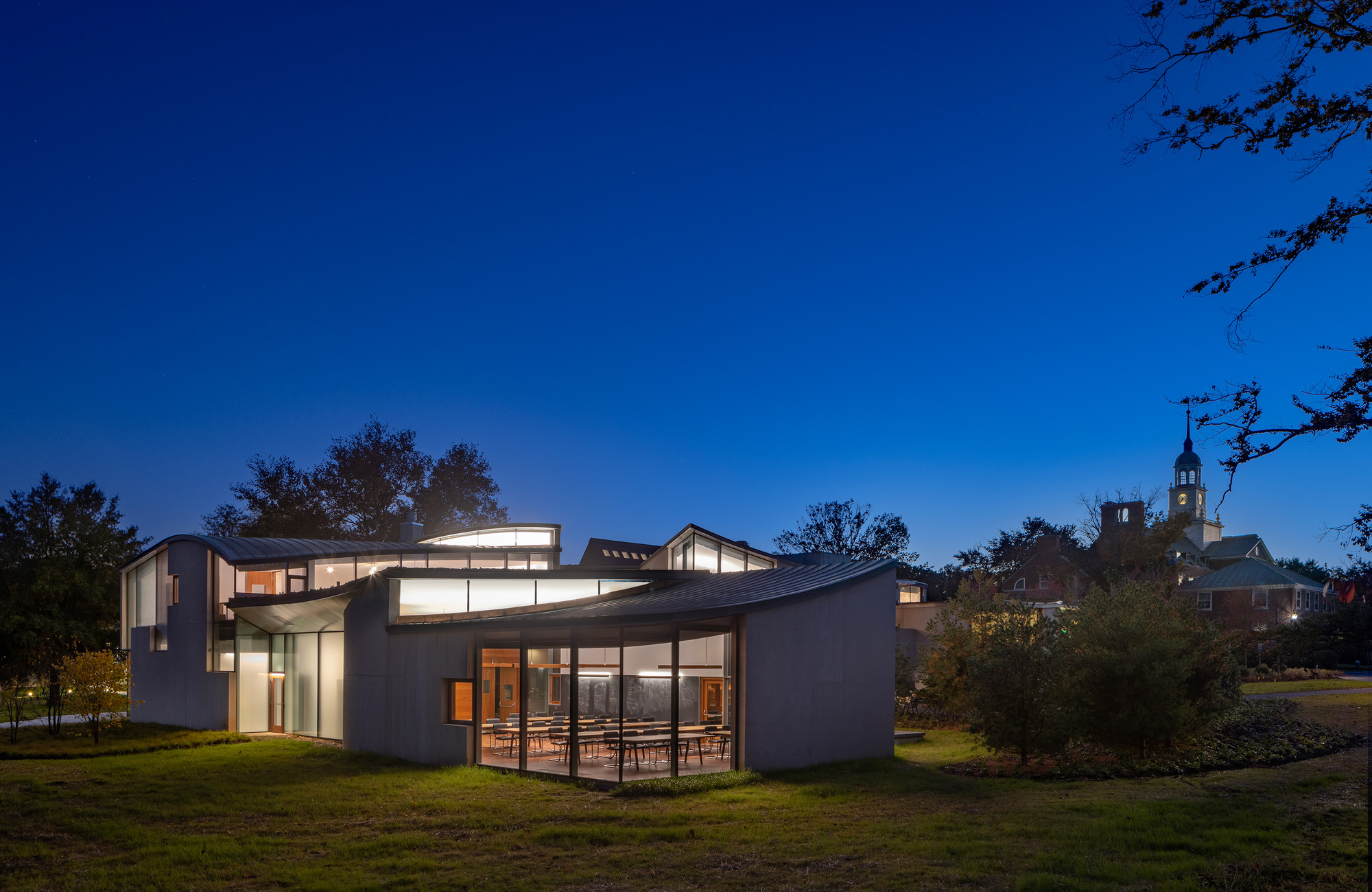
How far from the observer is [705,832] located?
10914 mm

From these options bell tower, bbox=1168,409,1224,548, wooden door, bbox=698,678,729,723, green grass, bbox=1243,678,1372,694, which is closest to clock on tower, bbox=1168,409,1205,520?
bell tower, bbox=1168,409,1224,548

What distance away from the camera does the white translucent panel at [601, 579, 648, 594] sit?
20.7 m

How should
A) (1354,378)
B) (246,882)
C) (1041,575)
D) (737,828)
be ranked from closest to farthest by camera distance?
(1354,378) → (246,882) → (737,828) → (1041,575)

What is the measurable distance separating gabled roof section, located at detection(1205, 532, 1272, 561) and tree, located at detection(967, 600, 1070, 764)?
68.9 metres

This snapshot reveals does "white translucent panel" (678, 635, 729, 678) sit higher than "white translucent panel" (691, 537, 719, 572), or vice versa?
"white translucent panel" (691, 537, 719, 572)

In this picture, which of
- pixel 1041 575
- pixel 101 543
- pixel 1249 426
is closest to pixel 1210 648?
pixel 1249 426

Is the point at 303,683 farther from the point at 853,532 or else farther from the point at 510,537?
the point at 853,532

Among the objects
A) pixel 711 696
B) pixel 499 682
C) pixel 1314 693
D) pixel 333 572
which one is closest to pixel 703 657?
pixel 711 696

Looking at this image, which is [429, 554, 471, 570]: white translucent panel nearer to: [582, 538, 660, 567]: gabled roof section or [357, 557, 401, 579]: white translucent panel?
[357, 557, 401, 579]: white translucent panel

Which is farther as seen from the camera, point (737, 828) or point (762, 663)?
point (762, 663)

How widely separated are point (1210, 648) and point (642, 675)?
35.6ft

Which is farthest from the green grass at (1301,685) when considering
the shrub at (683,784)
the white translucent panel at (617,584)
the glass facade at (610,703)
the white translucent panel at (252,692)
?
the white translucent panel at (252,692)

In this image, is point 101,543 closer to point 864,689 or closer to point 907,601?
point 907,601

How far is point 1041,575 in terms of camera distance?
55.0m
